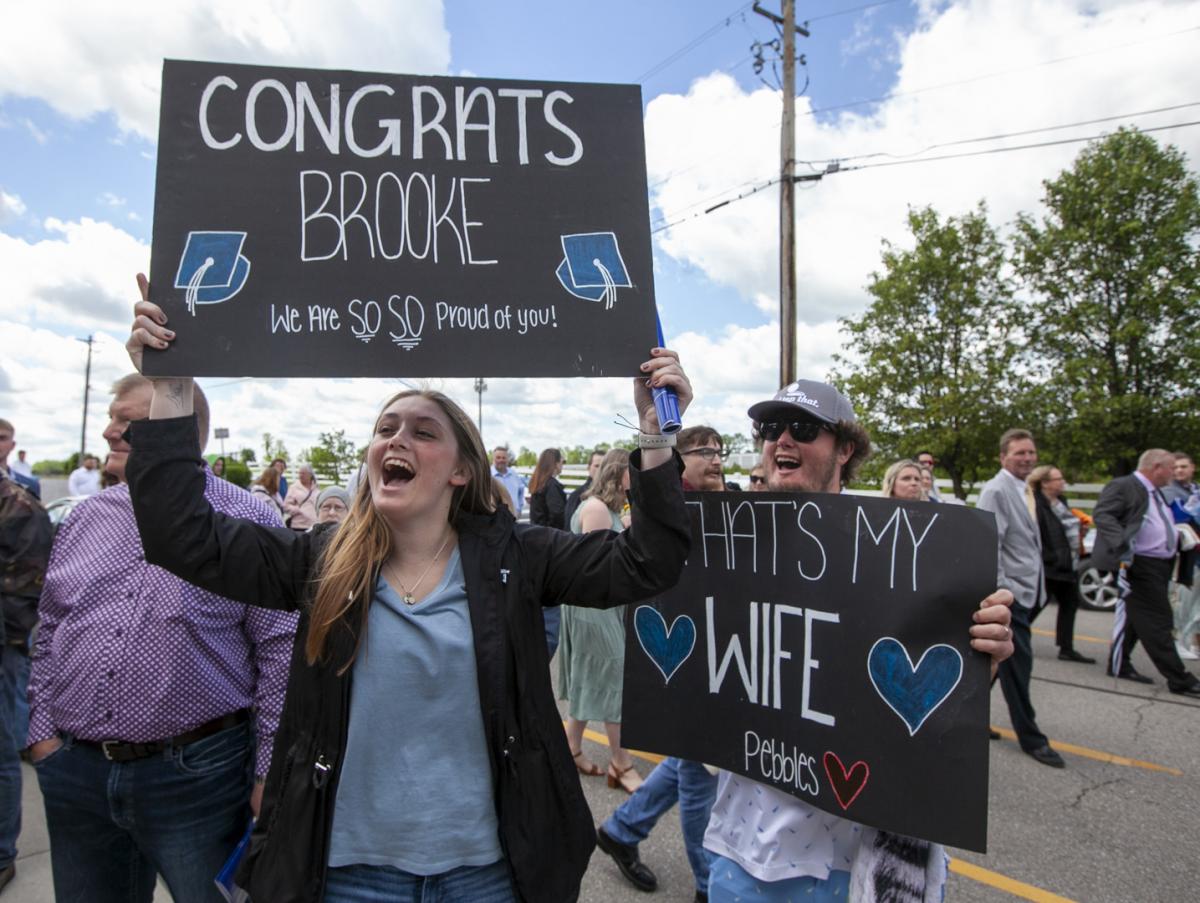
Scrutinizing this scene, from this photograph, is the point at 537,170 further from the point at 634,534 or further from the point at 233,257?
the point at 634,534

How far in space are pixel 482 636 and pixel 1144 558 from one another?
270 inches

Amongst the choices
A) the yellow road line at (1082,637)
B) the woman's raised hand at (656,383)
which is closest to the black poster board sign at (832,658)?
the woman's raised hand at (656,383)

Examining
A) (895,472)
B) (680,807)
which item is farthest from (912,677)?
(895,472)

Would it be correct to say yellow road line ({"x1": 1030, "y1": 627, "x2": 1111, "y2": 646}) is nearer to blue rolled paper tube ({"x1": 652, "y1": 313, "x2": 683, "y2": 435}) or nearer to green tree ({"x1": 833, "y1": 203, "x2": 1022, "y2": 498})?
blue rolled paper tube ({"x1": 652, "y1": 313, "x2": 683, "y2": 435})

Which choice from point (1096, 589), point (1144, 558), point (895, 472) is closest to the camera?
point (895, 472)

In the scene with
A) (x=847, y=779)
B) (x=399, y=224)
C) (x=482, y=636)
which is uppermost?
(x=399, y=224)

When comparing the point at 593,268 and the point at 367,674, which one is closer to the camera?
the point at 367,674

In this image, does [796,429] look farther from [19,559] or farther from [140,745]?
[19,559]

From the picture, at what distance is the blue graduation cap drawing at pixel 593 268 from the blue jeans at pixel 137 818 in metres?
1.60

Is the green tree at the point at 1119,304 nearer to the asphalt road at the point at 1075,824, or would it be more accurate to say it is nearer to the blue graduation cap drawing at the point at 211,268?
the asphalt road at the point at 1075,824

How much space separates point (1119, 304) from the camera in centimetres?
2345

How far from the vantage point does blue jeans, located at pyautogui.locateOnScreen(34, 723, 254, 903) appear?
6.47 ft

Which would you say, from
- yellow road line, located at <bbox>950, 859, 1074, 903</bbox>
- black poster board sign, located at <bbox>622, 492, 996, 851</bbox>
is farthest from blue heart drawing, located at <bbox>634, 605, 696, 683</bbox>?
yellow road line, located at <bbox>950, 859, 1074, 903</bbox>

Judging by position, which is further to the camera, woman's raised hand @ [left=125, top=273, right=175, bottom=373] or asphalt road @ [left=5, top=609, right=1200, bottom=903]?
asphalt road @ [left=5, top=609, right=1200, bottom=903]
